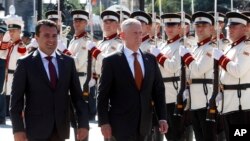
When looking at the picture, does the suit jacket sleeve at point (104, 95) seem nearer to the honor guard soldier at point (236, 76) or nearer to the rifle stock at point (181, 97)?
the honor guard soldier at point (236, 76)

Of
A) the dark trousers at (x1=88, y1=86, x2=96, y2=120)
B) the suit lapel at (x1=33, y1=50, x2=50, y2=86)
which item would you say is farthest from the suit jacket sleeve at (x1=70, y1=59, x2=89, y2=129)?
the dark trousers at (x1=88, y1=86, x2=96, y2=120)

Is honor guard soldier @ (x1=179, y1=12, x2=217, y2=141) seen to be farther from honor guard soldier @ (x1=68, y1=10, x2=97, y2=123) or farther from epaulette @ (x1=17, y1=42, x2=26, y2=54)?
epaulette @ (x1=17, y1=42, x2=26, y2=54)

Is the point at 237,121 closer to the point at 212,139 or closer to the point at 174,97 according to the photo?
the point at 212,139

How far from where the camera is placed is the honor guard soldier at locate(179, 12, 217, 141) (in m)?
9.98

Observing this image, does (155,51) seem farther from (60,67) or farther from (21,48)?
(21,48)

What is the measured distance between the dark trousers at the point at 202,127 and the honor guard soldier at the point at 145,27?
4.32 feet

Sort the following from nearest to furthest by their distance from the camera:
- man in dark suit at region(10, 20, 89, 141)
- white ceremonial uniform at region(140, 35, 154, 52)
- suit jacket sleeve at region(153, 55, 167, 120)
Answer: man in dark suit at region(10, 20, 89, 141)
suit jacket sleeve at region(153, 55, 167, 120)
white ceremonial uniform at region(140, 35, 154, 52)

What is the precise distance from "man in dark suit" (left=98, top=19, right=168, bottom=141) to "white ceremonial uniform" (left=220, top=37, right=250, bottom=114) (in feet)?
5.15

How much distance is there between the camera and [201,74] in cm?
1008


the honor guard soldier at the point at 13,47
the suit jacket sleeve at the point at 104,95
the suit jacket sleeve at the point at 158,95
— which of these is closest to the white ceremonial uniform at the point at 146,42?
the suit jacket sleeve at the point at 158,95

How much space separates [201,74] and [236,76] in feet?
3.22

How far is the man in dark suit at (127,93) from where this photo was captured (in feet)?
25.3

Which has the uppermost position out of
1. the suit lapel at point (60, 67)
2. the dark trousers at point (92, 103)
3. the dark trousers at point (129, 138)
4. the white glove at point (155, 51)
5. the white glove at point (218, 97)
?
the suit lapel at point (60, 67)

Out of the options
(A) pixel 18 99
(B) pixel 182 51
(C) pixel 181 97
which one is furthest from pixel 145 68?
(C) pixel 181 97
